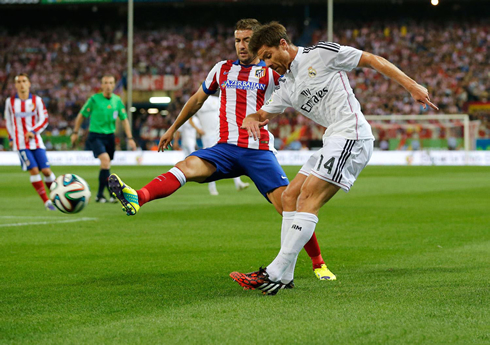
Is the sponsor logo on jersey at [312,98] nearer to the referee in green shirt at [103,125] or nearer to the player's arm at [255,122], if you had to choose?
the player's arm at [255,122]

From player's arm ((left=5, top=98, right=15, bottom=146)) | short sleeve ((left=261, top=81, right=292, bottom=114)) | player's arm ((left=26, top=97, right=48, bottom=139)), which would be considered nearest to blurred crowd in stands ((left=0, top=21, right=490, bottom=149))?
player's arm ((left=5, top=98, right=15, bottom=146))

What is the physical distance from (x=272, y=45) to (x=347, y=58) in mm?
540

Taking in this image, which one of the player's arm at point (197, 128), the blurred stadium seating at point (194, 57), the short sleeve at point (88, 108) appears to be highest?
the blurred stadium seating at point (194, 57)

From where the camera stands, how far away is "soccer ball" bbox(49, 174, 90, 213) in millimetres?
6223

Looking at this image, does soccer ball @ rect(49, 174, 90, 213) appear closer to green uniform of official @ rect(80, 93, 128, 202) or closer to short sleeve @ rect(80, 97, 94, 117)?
green uniform of official @ rect(80, 93, 128, 202)

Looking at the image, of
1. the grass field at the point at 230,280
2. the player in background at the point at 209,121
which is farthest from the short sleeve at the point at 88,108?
the player in background at the point at 209,121

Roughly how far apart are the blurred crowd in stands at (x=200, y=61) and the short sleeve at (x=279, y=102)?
2992 centimetres

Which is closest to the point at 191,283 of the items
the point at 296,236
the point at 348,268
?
the point at 296,236

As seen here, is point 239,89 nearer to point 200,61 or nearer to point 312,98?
point 312,98

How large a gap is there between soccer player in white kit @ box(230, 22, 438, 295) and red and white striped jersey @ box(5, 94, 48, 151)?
8034 mm

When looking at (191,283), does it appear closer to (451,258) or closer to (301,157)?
(451,258)

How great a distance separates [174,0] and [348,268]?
37.6 metres

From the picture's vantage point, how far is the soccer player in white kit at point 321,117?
17.1 ft

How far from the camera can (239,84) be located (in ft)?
21.9
